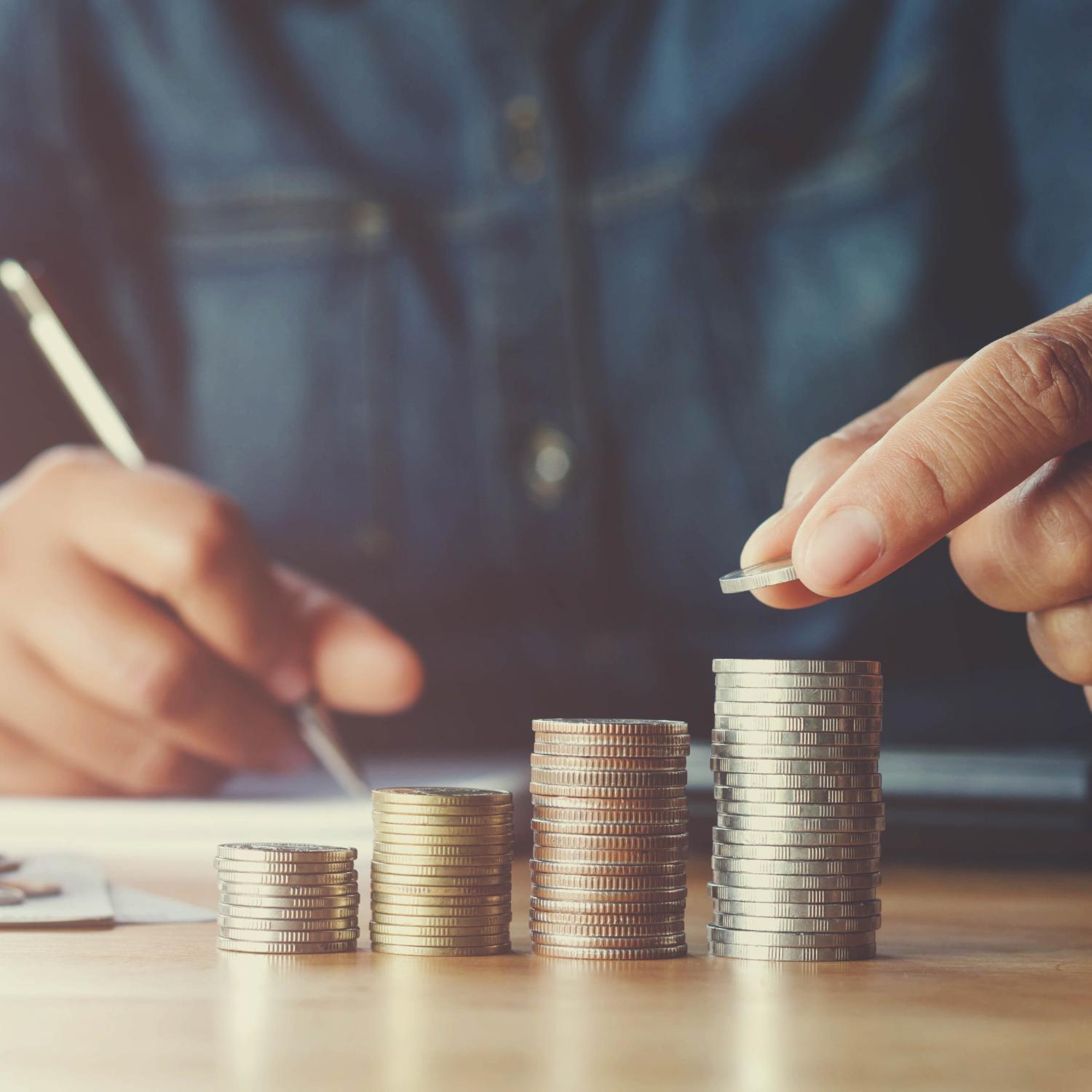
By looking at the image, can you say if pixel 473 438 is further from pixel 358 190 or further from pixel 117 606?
pixel 117 606

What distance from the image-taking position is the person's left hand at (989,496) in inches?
41.2

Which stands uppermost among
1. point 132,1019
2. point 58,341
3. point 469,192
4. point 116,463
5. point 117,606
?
point 469,192

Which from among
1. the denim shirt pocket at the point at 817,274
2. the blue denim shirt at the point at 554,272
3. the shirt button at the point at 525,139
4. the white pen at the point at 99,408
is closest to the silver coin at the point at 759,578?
the white pen at the point at 99,408

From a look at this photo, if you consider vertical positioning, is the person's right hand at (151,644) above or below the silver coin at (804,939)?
above

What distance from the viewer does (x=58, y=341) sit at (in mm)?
1991

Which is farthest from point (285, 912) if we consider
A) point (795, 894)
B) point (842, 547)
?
point (842, 547)

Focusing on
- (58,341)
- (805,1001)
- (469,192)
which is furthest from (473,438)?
(805,1001)

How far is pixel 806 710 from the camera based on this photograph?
1000mm

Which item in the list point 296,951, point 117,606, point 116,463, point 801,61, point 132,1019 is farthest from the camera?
point 801,61

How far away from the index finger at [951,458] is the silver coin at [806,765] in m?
0.12

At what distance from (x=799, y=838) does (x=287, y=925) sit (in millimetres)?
342

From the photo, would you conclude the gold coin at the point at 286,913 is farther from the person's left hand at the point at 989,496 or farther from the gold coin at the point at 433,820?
the person's left hand at the point at 989,496

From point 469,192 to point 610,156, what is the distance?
0.24 meters

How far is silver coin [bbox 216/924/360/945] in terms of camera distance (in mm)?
976
